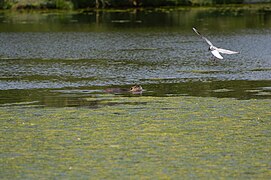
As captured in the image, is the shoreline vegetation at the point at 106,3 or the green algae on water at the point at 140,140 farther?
the shoreline vegetation at the point at 106,3

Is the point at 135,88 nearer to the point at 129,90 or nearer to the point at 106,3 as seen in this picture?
the point at 129,90

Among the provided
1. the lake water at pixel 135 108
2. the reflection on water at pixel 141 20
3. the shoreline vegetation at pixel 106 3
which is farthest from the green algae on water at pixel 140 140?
the shoreline vegetation at pixel 106 3

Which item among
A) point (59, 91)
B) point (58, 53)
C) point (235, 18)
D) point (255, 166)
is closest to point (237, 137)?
point (255, 166)

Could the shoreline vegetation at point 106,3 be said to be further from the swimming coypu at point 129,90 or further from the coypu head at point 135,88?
the coypu head at point 135,88

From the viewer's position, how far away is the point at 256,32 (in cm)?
3709

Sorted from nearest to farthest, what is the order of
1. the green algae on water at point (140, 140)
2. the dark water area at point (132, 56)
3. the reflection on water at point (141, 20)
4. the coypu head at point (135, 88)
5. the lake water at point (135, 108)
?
the green algae on water at point (140, 140)
the lake water at point (135, 108)
the coypu head at point (135, 88)
the dark water area at point (132, 56)
the reflection on water at point (141, 20)

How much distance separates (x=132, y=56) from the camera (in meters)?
29.1

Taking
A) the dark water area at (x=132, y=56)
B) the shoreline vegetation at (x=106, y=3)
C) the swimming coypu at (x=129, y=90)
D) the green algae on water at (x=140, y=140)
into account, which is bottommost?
the shoreline vegetation at (x=106, y=3)

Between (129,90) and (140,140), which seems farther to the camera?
(129,90)

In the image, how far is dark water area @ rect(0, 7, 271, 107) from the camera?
69.1 feet

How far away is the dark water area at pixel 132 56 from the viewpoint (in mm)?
21056

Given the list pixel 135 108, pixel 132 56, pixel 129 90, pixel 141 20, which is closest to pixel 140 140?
pixel 135 108

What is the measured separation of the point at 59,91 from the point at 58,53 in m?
9.98

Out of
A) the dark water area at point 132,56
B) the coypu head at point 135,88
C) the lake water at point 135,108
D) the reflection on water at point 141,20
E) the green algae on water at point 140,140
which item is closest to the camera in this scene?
the green algae on water at point 140,140
